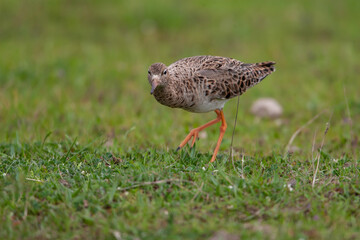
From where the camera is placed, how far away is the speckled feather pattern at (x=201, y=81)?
238 inches

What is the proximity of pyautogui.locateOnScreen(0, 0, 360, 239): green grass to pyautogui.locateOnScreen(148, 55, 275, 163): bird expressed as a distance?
61 cm

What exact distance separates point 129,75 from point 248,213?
255 inches

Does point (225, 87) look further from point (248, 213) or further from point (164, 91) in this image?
point (248, 213)

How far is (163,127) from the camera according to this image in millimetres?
8250

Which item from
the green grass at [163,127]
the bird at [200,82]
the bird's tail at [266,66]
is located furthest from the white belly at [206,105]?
the bird's tail at [266,66]

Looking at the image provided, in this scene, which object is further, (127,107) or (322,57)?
(322,57)

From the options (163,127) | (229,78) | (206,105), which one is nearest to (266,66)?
(229,78)

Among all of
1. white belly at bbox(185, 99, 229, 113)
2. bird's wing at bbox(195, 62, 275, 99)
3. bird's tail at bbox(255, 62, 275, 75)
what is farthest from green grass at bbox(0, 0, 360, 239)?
bird's tail at bbox(255, 62, 275, 75)

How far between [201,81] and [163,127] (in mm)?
2032

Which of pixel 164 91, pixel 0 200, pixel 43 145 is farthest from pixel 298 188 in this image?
pixel 43 145

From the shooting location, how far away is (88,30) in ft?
41.7

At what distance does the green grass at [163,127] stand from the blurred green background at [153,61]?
0.04 meters

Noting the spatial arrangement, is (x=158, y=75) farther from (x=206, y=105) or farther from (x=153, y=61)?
(x=153, y=61)

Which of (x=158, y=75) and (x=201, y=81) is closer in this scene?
(x=158, y=75)
